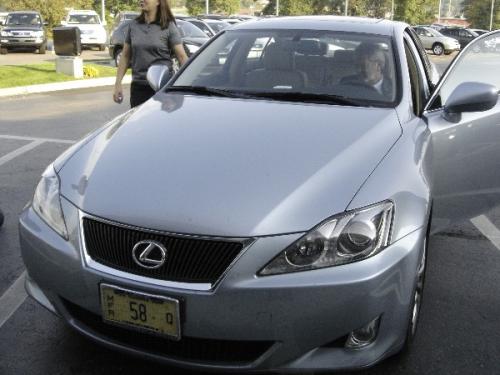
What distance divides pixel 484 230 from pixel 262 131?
2.54 meters

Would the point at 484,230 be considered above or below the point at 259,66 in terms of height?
below

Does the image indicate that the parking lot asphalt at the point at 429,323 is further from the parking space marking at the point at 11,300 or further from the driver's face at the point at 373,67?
the driver's face at the point at 373,67

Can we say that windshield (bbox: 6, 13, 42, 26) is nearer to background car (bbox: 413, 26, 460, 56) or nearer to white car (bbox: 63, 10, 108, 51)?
white car (bbox: 63, 10, 108, 51)

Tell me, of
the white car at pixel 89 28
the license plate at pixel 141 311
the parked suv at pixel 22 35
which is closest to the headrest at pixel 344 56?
the license plate at pixel 141 311

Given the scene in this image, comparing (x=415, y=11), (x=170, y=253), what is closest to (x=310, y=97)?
(x=170, y=253)

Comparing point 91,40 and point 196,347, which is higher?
point 196,347

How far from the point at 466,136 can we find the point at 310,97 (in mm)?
935

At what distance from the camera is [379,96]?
3.44 meters

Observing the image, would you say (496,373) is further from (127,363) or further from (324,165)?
(127,363)

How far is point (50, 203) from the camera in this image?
A: 8.71 feet

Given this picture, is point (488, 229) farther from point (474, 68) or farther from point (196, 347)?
→ point (196, 347)

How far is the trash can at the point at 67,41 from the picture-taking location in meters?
15.0

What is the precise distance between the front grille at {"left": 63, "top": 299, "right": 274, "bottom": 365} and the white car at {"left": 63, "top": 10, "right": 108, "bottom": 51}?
81.6ft

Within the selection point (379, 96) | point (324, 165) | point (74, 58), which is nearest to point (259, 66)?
point (379, 96)
